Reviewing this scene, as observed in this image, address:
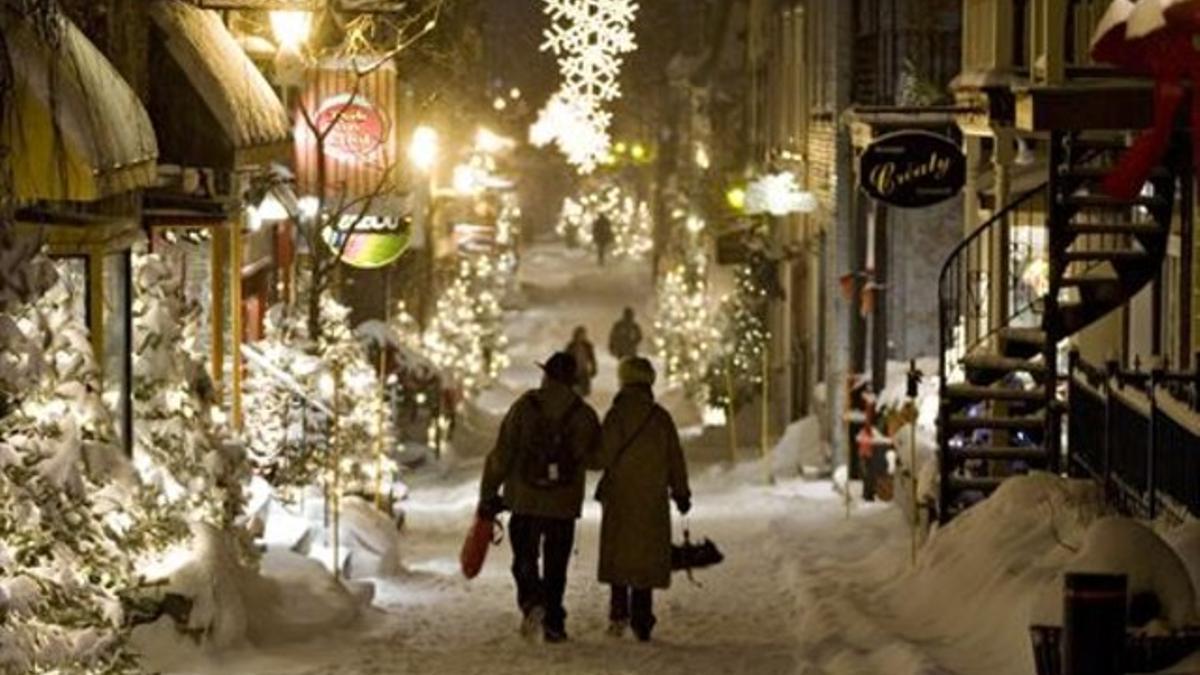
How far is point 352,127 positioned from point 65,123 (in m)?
12.6

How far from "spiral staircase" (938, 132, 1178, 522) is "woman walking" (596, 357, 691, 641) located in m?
3.97

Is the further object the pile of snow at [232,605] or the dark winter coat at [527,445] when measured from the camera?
the dark winter coat at [527,445]

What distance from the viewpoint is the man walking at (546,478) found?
1619cm

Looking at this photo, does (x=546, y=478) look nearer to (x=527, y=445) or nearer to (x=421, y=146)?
(x=527, y=445)

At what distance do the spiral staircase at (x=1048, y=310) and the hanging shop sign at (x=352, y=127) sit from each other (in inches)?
236

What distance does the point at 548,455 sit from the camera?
1619 centimetres

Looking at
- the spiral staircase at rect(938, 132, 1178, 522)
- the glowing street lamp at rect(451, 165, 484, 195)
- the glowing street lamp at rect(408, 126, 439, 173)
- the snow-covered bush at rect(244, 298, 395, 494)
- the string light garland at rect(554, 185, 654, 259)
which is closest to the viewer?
the spiral staircase at rect(938, 132, 1178, 522)

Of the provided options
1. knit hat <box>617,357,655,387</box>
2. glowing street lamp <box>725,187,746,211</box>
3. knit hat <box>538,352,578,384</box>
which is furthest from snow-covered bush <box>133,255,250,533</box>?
glowing street lamp <box>725,187,746,211</box>

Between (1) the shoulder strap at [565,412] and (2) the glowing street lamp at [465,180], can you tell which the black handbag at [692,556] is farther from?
(2) the glowing street lamp at [465,180]

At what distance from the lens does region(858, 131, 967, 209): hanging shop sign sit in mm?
23578

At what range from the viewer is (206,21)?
1920 centimetres

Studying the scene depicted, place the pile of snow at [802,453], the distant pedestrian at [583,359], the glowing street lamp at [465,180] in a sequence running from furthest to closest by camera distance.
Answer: the glowing street lamp at [465,180]
the distant pedestrian at [583,359]
the pile of snow at [802,453]

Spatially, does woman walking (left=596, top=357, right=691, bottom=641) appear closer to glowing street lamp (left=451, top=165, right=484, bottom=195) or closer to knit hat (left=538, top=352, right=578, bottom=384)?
knit hat (left=538, top=352, right=578, bottom=384)

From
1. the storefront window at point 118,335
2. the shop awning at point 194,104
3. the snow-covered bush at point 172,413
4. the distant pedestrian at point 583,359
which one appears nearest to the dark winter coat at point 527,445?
the snow-covered bush at point 172,413
